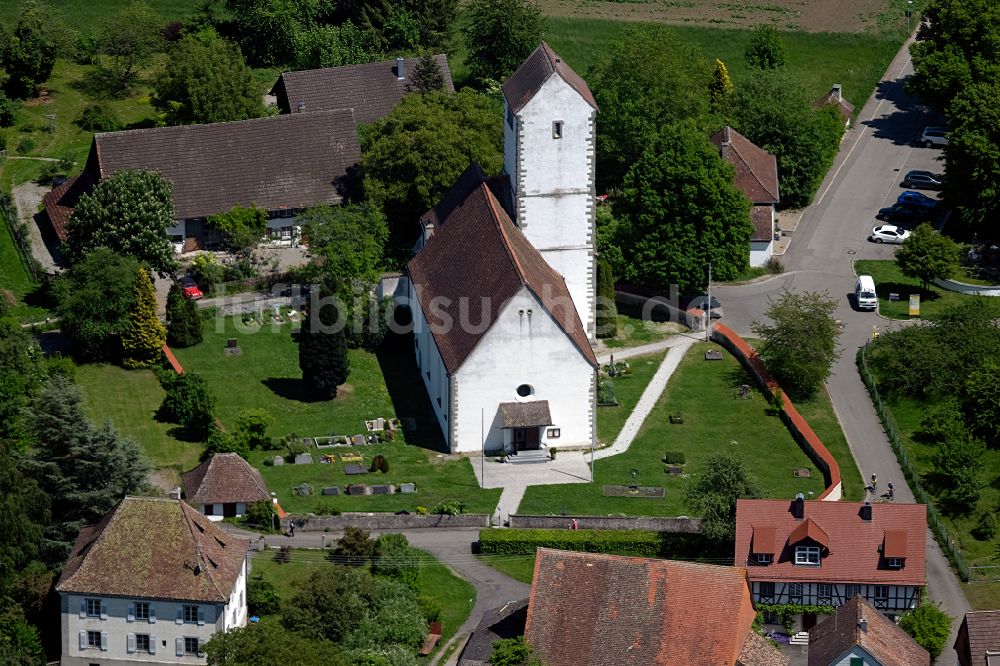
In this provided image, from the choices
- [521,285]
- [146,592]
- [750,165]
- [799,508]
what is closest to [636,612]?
[799,508]

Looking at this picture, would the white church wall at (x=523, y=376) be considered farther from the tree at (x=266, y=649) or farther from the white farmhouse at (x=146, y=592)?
the tree at (x=266, y=649)

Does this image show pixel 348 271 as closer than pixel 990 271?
Yes

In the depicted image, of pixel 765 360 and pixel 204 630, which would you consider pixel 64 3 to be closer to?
pixel 765 360

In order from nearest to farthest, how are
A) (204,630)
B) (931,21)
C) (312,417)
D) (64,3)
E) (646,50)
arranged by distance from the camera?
(204,630) < (312,417) < (646,50) < (931,21) < (64,3)

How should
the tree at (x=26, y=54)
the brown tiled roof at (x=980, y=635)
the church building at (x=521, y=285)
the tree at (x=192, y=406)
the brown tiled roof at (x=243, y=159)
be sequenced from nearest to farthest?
the brown tiled roof at (x=980, y=635) < the church building at (x=521, y=285) < the tree at (x=192, y=406) < the brown tiled roof at (x=243, y=159) < the tree at (x=26, y=54)

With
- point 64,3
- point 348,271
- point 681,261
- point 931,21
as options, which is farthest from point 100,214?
point 931,21

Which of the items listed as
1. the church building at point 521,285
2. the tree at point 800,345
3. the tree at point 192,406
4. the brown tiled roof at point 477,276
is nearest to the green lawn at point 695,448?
the tree at point 800,345
